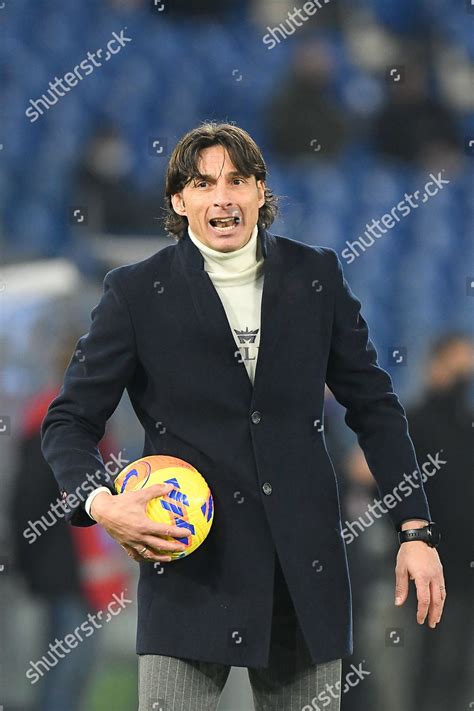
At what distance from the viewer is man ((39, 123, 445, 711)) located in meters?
1.88

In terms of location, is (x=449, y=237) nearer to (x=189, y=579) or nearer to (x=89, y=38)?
(x=89, y=38)

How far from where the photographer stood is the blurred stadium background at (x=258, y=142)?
12.0ft

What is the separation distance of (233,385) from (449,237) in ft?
6.80

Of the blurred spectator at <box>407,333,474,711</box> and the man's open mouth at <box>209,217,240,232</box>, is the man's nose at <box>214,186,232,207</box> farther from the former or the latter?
the blurred spectator at <box>407,333,474,711</box>

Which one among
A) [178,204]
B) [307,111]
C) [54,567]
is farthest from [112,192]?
A: [178,204]

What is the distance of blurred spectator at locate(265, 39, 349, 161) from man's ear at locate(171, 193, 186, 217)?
174 cm

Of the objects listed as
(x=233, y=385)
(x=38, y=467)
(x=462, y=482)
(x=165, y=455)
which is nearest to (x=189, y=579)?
(x=165, y=455)

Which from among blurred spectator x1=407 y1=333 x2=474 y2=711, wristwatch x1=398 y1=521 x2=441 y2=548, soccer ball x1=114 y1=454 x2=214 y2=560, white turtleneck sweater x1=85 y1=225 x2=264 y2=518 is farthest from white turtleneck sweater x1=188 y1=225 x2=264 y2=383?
blurred spectator x1=407 y1=333 x2=474 y2=711

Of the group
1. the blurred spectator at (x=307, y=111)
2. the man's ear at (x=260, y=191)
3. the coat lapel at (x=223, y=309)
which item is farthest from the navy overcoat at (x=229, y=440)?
the blurred spectator at (x=307, y=111)

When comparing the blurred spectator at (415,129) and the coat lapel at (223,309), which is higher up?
the blurred spectator at (415,129)

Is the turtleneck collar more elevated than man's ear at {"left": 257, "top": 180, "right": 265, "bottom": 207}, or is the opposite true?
man's ear at {"left": 257, "top": 180, "right": 265, "bottom": 207}

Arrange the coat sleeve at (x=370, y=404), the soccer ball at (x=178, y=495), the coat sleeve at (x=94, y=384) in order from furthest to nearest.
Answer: the coat sleeve at (x=370, y=404) < the coat sleeve at (x=94, y=384) < the soccer ball at (x=178, y=495)

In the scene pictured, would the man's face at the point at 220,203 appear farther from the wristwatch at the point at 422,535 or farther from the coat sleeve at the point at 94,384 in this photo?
the wristwatch at the point at 422,535

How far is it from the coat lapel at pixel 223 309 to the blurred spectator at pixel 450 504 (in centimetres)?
179
